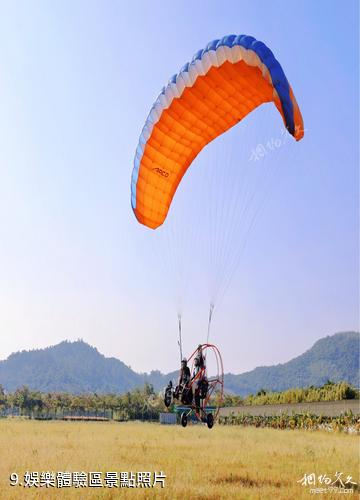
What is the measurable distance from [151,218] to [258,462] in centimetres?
918

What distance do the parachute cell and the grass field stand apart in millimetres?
7023

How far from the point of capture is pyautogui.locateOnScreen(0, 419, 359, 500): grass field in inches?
587

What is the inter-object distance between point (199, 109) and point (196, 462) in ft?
37.0

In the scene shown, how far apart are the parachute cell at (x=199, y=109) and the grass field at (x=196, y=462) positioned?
277 inches

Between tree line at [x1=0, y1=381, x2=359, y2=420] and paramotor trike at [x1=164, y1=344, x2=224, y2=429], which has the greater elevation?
paramotor trike at [x1=164, y1=344, x2=224, y2=429]

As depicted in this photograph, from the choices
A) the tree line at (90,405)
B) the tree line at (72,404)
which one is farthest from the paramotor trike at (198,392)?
the tree line at (72,404)

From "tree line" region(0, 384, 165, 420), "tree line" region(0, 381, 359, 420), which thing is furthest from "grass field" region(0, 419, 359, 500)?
"tree line" region(0, 384, 165, 420)

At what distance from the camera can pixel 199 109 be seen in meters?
15.1

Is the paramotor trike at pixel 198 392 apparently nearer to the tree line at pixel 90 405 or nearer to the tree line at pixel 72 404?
the tree line at pixel 90 405

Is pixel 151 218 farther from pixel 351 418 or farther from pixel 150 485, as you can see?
pixel 351 418

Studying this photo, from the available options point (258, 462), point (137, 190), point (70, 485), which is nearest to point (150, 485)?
point (70, 485)

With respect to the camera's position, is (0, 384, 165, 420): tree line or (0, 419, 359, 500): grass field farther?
(0, 384, 165, 420): tree line

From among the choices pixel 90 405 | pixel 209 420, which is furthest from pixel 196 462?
pixel 90 405

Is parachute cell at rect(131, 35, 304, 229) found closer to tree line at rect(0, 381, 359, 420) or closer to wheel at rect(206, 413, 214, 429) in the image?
wheel at rect(206, 413, 214, 429)
